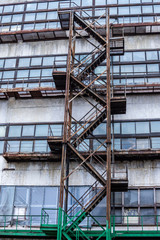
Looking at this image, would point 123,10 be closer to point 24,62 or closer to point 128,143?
point 24,62

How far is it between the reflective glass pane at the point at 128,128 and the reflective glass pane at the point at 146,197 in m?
4.06

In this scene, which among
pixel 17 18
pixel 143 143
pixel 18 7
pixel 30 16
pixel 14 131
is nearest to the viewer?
pixel 143 143

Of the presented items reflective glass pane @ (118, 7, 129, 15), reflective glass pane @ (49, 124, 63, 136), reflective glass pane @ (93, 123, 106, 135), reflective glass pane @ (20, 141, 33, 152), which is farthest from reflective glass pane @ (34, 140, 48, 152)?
reflective glass pane @ (118, 7, 129, 15)

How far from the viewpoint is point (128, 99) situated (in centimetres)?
2509

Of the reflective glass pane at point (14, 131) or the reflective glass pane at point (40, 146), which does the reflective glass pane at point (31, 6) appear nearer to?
the reflective glass pane at point (14, 131)

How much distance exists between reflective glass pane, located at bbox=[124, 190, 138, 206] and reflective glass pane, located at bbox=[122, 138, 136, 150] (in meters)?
2.93

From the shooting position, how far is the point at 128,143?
23.7 m

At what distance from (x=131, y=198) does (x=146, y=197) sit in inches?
35.6

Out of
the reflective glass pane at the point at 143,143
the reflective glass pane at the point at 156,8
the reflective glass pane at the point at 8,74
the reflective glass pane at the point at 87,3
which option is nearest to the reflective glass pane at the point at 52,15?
the reflective glass pane at the point at 87,3

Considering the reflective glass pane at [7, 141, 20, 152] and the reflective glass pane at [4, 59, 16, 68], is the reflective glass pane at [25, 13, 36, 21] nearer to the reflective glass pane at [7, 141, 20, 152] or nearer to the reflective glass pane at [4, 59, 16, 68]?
the reflective glass pane at [4, 59, 16, 68]

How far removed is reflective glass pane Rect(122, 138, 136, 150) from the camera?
23516mm

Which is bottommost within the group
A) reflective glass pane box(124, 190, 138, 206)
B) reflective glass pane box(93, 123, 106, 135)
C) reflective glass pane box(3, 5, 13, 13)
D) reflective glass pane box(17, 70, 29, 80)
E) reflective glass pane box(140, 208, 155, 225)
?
reflective glass pane box(140, 208, 155, 225)

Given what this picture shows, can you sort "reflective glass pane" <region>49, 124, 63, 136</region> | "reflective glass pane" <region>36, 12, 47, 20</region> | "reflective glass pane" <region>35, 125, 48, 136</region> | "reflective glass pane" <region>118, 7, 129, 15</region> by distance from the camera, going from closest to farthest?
"reflective glass pane" <region>49, 124, 63, 136</region> → "reflective glass pane" <region>35, 125, 48, 136</region> → "reflective glass pane" <region>118, 7, 129, 15</region> → "reflective glass pane" <region>36, 12, 47, 20</region>

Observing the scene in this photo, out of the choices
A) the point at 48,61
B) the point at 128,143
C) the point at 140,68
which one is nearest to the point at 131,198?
the point at 128,143
